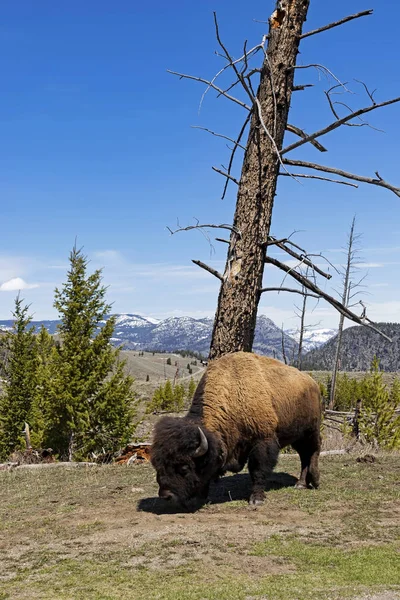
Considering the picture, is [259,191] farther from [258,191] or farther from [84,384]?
[84,384]

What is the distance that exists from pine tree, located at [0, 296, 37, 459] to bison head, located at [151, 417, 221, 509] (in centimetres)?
2073

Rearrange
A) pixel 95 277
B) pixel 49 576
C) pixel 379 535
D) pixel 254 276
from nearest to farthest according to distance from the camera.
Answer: pixel 49 576 < pixel 379 535 < pixel 254 276 < pixel 95 277

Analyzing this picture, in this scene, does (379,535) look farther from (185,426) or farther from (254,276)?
(254,276)

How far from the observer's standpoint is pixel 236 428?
8.48 meters

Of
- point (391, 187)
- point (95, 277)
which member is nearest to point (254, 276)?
point (391, 187)

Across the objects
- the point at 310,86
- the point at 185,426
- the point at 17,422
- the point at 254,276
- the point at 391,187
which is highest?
the point at 310,86

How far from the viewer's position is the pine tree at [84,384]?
22953mm

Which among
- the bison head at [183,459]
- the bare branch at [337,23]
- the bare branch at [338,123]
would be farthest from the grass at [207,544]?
the bare branch at [337,23]

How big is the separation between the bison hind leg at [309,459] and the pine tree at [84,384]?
14361mm

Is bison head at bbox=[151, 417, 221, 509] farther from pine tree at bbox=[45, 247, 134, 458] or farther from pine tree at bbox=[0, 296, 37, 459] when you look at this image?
pine tree at bbox=[0, 296, 37, 459]

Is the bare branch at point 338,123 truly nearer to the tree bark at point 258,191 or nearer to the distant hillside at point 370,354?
the tree bark at point 258,191

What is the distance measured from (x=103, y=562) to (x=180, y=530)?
121cm

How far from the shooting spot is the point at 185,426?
795 cm

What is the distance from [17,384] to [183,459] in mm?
22761
